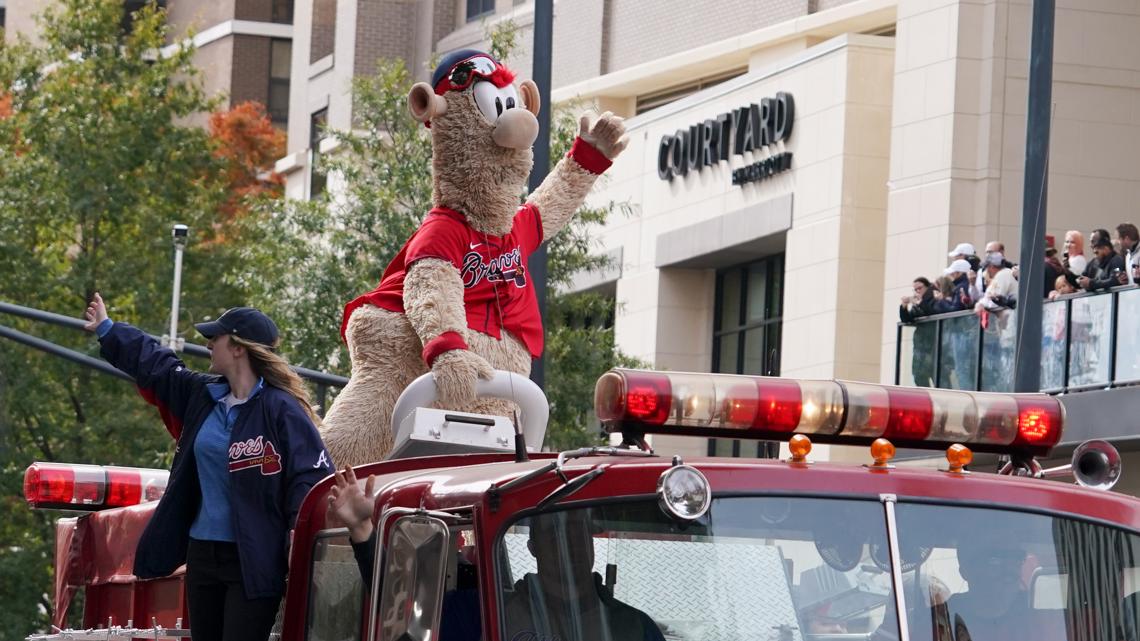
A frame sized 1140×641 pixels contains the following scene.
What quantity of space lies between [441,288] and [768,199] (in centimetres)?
2201

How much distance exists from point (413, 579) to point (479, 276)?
10.9 feet

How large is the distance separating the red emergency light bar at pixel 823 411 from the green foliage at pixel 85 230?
2032 cm

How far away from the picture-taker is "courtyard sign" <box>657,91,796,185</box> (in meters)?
29.3

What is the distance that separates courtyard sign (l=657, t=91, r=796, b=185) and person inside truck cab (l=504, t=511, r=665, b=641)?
24133 millimetres

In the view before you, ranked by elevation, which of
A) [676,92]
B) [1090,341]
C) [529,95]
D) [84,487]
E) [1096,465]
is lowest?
[84,487]

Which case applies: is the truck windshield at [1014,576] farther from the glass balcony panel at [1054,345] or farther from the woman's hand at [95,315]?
the glass balcony panel at [1054,345]

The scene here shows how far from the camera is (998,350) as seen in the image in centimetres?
1986

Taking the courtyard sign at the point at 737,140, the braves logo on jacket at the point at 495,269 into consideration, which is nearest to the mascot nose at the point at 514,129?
the braves logo on jacket at the point at 495,269

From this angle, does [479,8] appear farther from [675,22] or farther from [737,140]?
[737,140]

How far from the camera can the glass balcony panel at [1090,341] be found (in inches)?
763

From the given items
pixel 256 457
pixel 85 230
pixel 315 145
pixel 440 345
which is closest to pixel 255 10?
pixel 315 145

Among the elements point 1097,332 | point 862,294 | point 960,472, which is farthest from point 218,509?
point 862,294

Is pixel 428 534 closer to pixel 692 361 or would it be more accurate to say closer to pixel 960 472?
pixel 960 472

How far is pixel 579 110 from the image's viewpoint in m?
31.6
